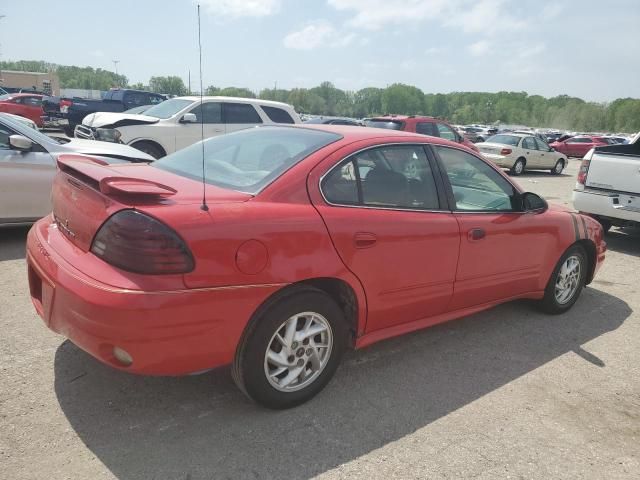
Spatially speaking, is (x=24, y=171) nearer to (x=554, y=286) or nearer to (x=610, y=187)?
(x=554, y=286)

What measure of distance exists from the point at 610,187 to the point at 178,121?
25.6 feet

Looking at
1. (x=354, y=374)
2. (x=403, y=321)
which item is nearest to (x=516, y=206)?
(x=403, y=321)

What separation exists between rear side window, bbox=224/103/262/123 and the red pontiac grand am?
24.5 ft

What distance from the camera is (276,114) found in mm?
11102

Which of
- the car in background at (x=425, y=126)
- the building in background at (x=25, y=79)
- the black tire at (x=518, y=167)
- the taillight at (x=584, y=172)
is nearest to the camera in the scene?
the taillight at (x=584, y=172)

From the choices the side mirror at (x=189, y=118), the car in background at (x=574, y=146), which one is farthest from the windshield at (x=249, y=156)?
the car in background at (x=574, y=146)

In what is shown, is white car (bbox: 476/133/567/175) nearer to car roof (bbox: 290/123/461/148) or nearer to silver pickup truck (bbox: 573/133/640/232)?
silver pickup truck (bbox: 573/133/640/232)

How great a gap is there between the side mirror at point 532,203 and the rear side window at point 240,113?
7954 millimetres

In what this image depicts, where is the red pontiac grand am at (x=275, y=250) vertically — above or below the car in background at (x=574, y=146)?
above

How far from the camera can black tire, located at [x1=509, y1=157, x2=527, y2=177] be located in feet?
59.0

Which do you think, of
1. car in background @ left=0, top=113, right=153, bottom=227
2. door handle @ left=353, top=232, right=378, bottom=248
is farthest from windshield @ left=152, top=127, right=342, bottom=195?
car in background @ left=0, top=113, right=153, bottom=227

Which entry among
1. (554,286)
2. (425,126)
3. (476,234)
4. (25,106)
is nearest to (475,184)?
(476,234)

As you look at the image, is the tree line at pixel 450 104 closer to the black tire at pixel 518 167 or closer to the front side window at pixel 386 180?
the black tire at pixel 518 167

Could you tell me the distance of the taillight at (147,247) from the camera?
2.25m
